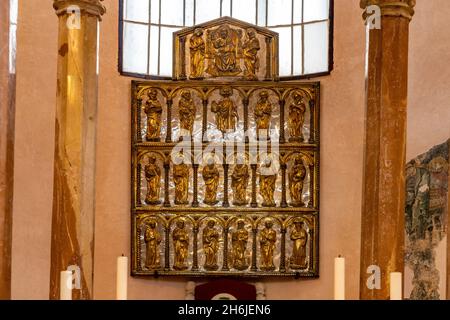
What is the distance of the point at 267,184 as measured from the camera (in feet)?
37.4

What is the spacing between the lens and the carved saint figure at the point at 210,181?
11.4 m

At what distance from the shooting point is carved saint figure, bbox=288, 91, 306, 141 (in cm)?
1139

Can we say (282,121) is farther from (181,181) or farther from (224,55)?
(181,181)

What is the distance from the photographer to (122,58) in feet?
38.2

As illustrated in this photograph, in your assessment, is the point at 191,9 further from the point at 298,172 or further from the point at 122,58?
the point at 298,172

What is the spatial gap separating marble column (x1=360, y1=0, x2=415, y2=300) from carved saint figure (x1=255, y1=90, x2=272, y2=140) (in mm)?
3151

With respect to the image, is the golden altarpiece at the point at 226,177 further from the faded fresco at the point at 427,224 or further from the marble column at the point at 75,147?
the marble column at the point at 75,147

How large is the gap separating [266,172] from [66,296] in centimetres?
617

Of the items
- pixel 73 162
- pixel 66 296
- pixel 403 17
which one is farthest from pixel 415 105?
pixel 66 296

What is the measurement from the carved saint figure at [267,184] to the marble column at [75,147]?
3310 millimetres

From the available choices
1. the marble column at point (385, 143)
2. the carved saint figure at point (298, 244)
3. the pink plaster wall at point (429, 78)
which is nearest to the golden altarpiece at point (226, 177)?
the carved saint figure at point (298, 244)

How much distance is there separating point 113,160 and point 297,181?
2.20m

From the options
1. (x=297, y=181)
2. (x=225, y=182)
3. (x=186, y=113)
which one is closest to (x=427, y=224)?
(x=297, y=181)

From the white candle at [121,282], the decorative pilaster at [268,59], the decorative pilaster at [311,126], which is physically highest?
the decorative pilaster at [268,59]
